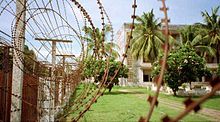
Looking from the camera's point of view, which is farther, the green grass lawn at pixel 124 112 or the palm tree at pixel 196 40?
the palm tree at pixel 196 40

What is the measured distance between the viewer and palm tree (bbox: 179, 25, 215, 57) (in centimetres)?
3522

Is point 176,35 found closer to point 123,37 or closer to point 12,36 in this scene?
point 123,37

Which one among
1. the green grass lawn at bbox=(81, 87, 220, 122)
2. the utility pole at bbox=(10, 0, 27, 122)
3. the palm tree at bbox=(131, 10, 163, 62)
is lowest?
the green grass lawn at bbox=(81, 87, 220, 122)

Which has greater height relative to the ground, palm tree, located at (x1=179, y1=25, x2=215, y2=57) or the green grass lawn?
palm tree, located at (x1=179, y1=25, x2=215, y2=57)

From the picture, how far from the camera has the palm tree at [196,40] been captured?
3522 cm

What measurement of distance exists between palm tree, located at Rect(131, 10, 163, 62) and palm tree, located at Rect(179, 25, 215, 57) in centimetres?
331

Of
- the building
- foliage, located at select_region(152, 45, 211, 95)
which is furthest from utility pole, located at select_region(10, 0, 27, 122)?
the building

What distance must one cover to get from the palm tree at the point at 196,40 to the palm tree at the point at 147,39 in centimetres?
331

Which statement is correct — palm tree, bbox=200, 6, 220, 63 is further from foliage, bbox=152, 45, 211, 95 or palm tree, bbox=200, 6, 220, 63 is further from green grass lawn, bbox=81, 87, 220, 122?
green grass lawn, bbox=81, 87, 220, 122

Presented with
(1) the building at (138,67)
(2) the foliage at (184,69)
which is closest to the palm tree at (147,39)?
(1) the building at (138,67)

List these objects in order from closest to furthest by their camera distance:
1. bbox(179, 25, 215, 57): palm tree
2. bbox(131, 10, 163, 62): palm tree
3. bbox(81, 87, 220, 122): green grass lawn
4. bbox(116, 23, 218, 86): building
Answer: bbox(81, 87, 220, 122): green grass lawn
bbox(131, 10, 163, 62): palm tree
bbox(179, 25, 215, 57): palm tree
bbox(116, 23, 218, 86): building

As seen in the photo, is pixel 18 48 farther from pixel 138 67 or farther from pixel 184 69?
pixel 138 67

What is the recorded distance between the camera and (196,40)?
35.1 metres

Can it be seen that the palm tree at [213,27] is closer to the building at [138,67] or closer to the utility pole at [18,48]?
the building at [138,67]
